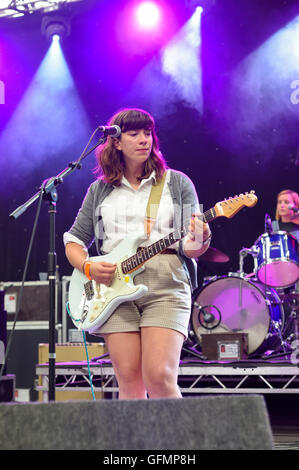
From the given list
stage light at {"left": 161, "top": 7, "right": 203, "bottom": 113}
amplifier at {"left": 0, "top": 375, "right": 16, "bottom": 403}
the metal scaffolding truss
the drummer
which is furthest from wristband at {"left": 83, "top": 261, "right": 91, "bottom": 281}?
stage light at {"left": 161, "top": 7, "right": 203, "bottom": 113}

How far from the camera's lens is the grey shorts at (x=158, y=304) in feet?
8.24

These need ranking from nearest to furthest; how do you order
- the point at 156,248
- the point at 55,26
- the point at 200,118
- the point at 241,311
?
A: the point at 156,248 → the point at 241,311 → the point at 200,118 → the point at 55,26

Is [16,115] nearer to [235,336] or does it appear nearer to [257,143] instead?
[257,143]

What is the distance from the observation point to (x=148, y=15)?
25.9 ft

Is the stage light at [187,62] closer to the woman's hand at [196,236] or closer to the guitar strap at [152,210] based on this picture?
the guitar strap at [152,210]

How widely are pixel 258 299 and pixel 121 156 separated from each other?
281cm

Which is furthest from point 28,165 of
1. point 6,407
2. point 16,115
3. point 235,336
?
point 6,407

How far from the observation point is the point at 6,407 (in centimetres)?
115

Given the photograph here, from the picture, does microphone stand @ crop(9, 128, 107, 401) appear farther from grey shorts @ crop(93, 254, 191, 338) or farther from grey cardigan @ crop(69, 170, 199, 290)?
grey shorts @ crop(93, 254, 191, 338)

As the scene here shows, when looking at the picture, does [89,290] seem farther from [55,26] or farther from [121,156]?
[55,26]

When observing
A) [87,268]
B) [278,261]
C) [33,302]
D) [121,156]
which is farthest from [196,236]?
[33,302]

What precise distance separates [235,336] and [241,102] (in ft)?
11.2

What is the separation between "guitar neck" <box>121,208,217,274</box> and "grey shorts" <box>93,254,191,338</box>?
0.17 feet
